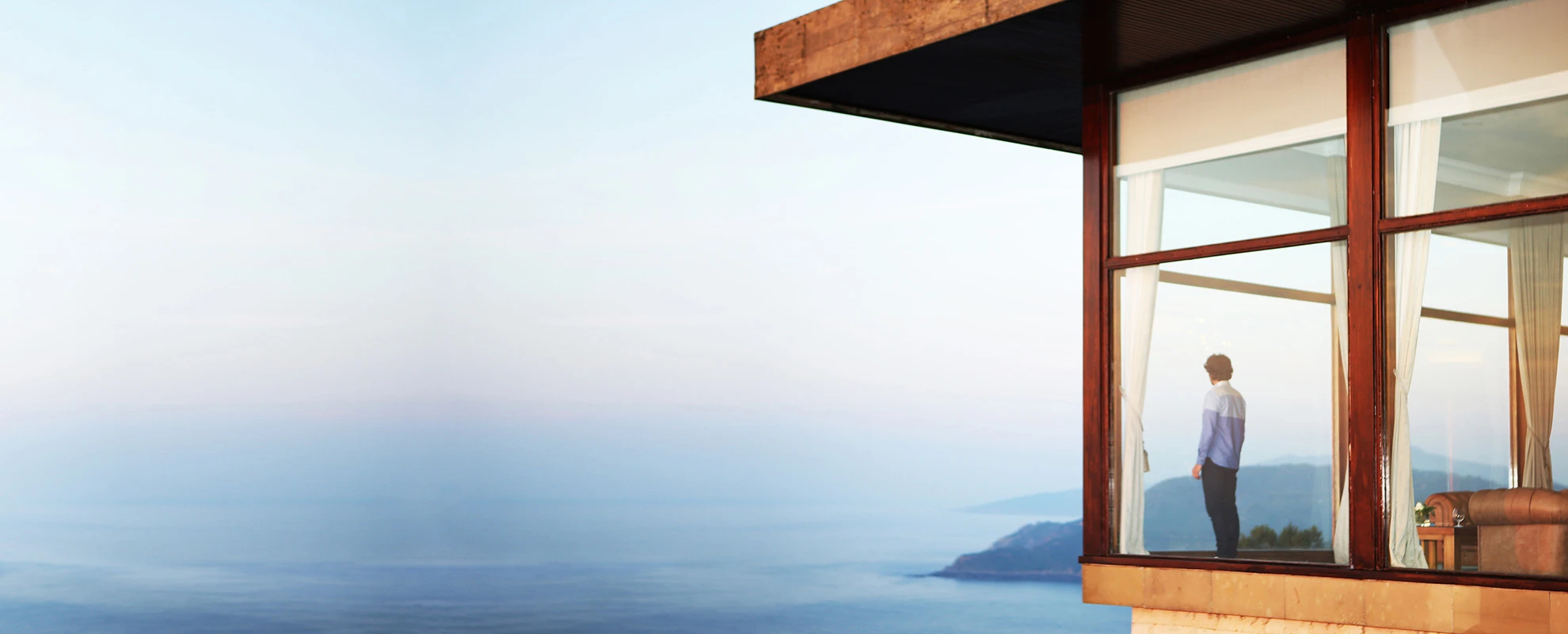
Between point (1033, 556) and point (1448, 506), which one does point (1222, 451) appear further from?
point (1033, 556)

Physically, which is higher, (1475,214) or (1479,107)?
(1479,107)

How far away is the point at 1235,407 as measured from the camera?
7680 mm

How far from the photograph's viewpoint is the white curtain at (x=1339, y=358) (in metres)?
7.23

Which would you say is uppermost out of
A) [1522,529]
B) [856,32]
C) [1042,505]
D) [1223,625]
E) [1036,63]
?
[856,32]

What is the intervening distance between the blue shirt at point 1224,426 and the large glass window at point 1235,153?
33.4 inches

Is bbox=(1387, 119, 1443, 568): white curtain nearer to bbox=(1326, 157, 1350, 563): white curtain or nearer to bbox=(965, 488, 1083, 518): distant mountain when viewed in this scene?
bbox=(1326, 157, 1350, 563): white curtain

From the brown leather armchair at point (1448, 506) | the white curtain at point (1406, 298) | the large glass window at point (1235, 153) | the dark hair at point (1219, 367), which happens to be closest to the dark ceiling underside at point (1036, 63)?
the large glass window at point (1235, 153)

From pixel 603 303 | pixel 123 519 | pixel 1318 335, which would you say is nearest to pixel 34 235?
pixel 123 519

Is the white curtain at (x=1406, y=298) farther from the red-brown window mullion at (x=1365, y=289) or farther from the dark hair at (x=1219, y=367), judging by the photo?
the dark hair at (x=1219, y=367)

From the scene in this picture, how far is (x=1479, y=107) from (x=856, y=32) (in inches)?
136

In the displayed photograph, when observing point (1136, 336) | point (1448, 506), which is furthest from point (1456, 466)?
point (1136, 336)

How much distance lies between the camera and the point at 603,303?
29438 millimetres

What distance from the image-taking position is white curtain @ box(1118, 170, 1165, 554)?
8.19m

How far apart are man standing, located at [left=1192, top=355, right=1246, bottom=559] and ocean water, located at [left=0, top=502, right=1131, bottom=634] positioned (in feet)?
63.4
